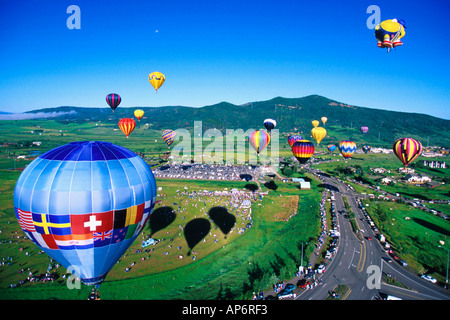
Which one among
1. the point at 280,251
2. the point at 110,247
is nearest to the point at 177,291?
the point at 110,247

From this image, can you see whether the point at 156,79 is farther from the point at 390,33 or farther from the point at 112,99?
the point at 390,33

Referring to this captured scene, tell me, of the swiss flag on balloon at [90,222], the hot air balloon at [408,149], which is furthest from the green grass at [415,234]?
the swiss flag on balloon at [90,222]

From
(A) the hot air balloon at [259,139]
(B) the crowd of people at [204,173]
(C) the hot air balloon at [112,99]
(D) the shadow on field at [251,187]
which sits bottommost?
(D) the shadow on field at [251,187]

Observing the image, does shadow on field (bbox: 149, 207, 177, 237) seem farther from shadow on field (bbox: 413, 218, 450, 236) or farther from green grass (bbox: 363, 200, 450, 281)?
shadow on field (bbox: 413, 218, 450, 236)

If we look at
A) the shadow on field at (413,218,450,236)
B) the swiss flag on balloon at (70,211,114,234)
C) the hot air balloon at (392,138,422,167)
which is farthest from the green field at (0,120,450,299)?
the swiss flag on balloon at (70,211,114,234)

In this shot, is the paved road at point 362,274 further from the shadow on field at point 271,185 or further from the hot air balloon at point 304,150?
the shadow on field at point 271,185

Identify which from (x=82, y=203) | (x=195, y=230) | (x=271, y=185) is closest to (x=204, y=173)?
(x=271, y=185)
